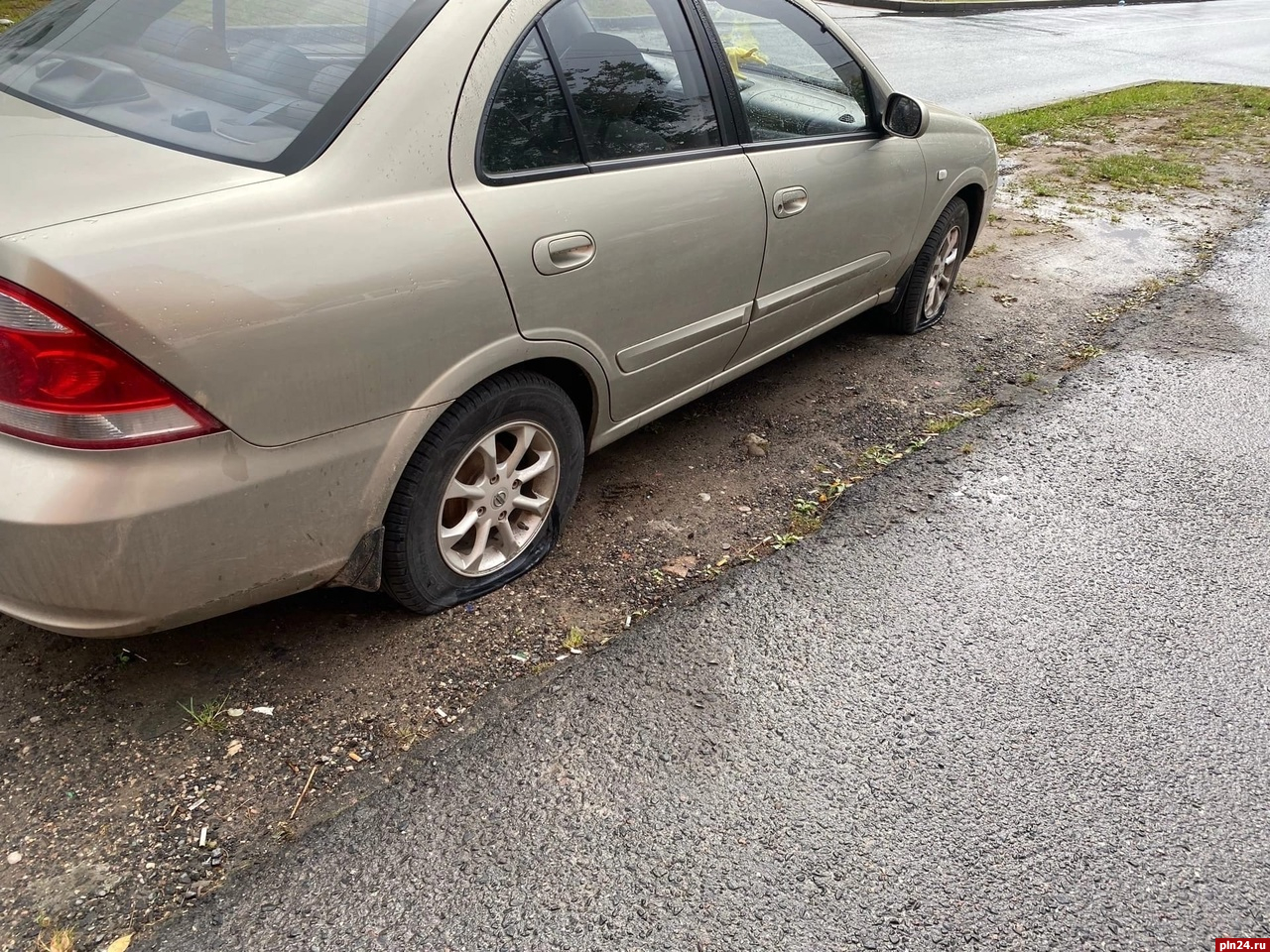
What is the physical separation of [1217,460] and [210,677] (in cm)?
376

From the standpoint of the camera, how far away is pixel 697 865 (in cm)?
215

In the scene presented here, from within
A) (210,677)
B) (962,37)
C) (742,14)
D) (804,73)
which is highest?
(742,14)

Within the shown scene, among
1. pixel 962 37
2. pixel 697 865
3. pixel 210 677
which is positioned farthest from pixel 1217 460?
pixel 962 37

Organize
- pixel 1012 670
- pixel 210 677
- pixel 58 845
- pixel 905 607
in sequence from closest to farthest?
pixel 58 845 < pixel 210 677 < pixel 1012 670 < pixel 905 607

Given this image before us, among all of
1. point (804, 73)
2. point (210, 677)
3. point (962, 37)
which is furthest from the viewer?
point (962, 37)

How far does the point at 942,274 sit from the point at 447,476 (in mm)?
3392

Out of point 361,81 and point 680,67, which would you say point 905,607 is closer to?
point 680,67

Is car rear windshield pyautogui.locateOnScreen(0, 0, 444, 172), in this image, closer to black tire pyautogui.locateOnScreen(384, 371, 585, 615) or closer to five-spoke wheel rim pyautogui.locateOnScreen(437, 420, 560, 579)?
black tire pyautogui.locateOnScreen(384, 371, 585, 615)

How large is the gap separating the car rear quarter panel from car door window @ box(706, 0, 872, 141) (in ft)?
3.90

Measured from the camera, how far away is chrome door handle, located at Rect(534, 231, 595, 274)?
8.52 ft

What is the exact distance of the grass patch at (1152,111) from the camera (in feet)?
31.2

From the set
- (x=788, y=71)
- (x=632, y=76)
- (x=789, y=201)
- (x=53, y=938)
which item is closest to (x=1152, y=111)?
(x=788, y=71)

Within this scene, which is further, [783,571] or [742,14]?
[742,14]

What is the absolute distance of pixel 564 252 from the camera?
2.66m
